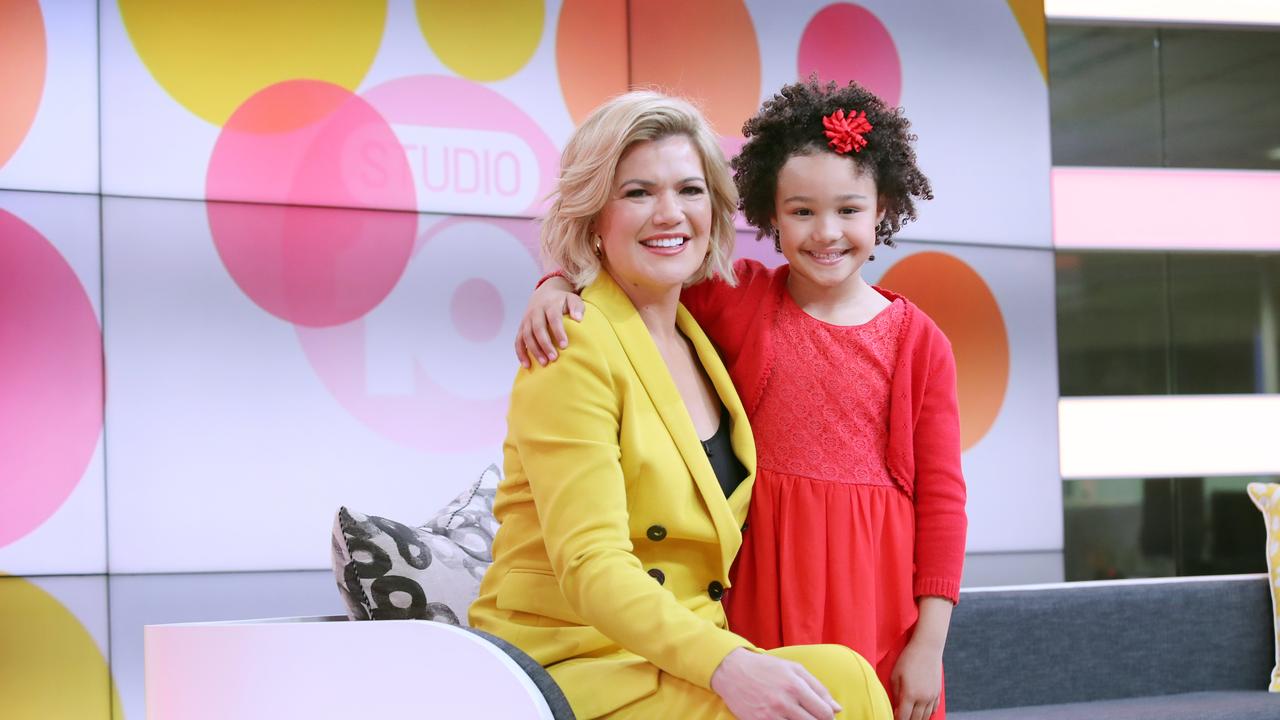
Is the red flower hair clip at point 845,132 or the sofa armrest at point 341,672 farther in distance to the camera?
the red flower hair clip at point 845,132

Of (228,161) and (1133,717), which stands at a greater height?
(228,161)

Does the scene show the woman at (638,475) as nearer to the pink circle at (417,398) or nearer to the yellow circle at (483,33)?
the pink circle at (417,398)

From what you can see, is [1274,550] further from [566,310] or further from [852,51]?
[566,310]

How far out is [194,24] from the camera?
11.9ft

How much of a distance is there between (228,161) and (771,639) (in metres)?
→ 2.56

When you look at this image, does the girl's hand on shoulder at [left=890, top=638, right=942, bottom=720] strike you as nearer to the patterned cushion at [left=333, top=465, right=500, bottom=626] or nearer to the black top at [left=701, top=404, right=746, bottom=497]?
the black top at [left=701, top=404, right=746, bottom=497]

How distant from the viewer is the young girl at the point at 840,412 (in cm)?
185

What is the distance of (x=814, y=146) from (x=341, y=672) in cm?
113

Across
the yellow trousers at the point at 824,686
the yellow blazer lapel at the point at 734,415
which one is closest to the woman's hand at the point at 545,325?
the yellow blazer lapel at the point at 734,415

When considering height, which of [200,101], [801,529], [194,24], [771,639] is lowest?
[771,639]

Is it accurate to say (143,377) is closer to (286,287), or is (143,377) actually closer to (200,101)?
(286,287)

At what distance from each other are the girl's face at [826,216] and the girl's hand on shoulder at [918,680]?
609mm

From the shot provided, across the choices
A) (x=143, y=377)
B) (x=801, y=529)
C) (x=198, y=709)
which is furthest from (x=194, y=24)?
(x=801, y=529)

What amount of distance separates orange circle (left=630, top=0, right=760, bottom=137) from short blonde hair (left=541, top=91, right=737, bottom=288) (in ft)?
7.78
